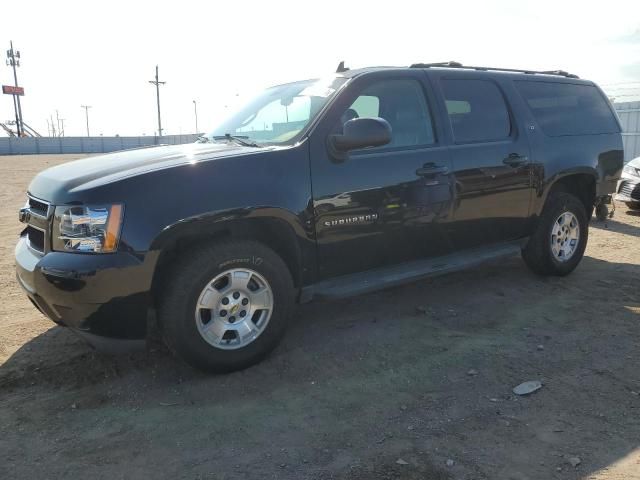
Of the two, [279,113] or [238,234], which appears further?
[279,113]

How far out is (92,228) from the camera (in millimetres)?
2877

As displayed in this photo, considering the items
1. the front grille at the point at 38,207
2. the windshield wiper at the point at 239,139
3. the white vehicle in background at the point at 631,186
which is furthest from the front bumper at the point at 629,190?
the front grille at the point at 38,207

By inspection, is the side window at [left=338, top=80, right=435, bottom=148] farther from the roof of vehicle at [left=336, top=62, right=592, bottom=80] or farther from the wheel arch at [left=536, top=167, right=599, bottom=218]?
the wheel arch at [left=536, top=167, right=599, bottom=218]

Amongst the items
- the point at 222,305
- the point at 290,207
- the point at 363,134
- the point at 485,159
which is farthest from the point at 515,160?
the point at 222,305

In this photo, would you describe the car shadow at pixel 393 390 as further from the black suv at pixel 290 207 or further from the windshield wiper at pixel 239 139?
the windshield wiper at pixel 239 139

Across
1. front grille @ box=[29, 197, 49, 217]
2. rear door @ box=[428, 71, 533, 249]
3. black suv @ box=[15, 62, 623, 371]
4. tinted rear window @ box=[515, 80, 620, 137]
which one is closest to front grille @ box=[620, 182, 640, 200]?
tinted rear window @ box=[515, 80, 620, 137]

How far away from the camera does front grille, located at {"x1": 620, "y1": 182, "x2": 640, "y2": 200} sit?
9.07 metres

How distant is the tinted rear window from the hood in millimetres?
2998

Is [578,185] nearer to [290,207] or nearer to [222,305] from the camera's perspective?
[290,207]

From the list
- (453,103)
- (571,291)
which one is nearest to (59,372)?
(453,103)

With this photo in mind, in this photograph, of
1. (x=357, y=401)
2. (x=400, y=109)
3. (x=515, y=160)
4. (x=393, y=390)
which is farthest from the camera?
(x=515, y=160)

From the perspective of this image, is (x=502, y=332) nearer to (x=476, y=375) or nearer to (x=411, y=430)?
(x=476, y=375)

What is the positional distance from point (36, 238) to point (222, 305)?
1243mm

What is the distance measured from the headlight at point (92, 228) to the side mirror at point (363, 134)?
58.0 inches
